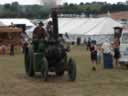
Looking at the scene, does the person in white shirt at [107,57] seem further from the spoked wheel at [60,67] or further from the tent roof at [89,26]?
the tent roof at [89,26]

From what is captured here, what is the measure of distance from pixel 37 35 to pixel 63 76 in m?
1.79

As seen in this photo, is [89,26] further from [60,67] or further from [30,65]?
[60,67]

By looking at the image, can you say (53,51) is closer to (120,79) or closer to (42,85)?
(42,85)

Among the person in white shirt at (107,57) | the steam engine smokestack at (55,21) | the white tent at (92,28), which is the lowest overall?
the white tent at (92,28)

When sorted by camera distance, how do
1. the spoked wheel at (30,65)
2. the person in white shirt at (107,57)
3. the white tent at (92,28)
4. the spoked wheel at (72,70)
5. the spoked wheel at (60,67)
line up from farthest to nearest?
1. the white tent at (92,28)
2. the person in white shirt at (107,57)
3. the spoked wheel at (30,65)
4. the spoked wheel at (60,67)
5. the spoked wheel at (72,70)

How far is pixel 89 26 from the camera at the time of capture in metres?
55.7

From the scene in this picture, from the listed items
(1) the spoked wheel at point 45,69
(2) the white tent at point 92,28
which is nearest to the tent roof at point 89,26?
(2) the white tent at point 92,28

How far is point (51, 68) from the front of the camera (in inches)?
677

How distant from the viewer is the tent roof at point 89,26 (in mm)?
53469

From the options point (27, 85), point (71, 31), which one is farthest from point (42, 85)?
point (71, 31)

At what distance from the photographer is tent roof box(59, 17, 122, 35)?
53469 mm

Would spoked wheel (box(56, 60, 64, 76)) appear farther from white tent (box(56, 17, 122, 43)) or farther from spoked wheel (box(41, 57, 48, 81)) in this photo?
white tent (box(56, 17, 122, 43))

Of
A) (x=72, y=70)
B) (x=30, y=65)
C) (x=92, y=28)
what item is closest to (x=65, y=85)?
(x=72, y=70)

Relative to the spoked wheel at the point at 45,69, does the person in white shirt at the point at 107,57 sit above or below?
below
